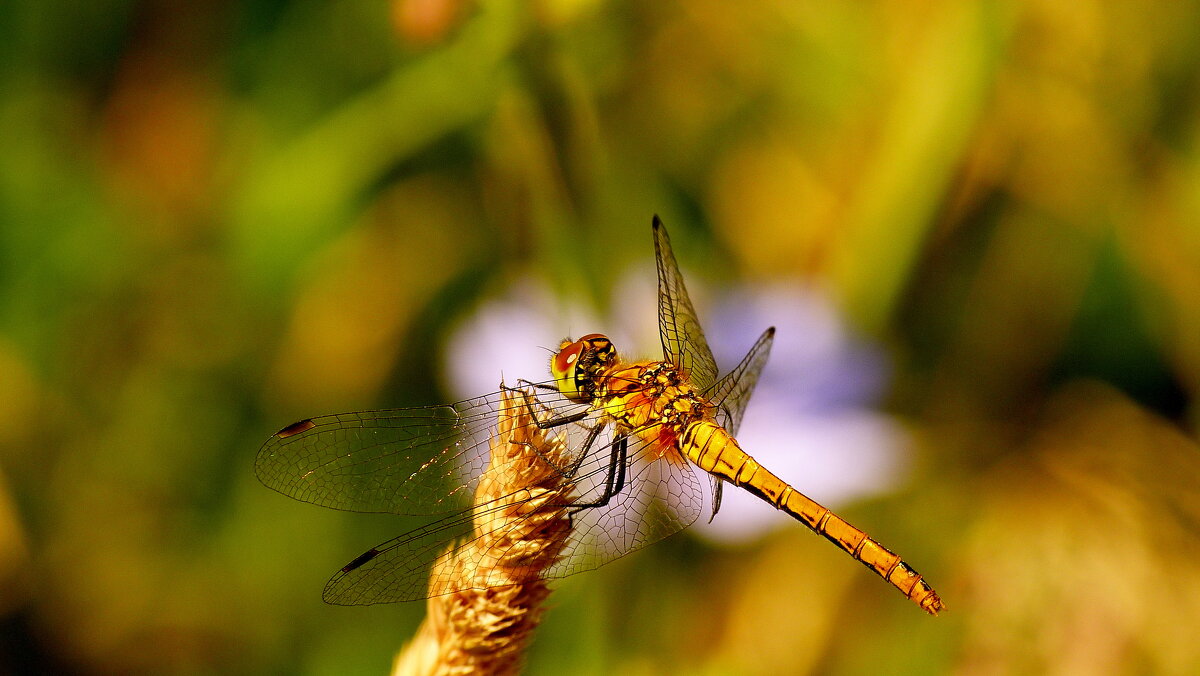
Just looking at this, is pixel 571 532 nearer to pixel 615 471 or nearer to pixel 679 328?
pixel 615 471

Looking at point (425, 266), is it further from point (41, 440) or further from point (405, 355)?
point (41, 440)

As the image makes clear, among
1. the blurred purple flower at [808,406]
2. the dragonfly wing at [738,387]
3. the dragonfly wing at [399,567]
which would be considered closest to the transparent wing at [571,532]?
the dragonfly wing at [399,567]

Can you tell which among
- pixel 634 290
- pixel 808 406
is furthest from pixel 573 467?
pixel 808 406

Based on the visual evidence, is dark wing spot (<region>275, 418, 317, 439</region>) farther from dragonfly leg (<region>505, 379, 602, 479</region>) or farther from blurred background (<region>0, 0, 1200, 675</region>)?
blurred background (<region>0, 0, 1200, 675</region>)

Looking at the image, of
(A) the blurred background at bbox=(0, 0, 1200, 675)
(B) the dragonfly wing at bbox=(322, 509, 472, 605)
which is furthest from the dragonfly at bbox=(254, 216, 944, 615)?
(A) the blurred background at bbox=(0, 0, 1200, 675)

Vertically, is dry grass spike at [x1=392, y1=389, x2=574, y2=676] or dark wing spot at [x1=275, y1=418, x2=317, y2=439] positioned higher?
dark wing spot at [x1=275, y1=418, x2=317, y2=439]

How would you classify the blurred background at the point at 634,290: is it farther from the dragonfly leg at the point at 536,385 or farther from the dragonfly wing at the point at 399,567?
the dragonfly wing at the point at 399,567

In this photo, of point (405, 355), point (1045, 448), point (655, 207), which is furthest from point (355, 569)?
point (1045, 448)
